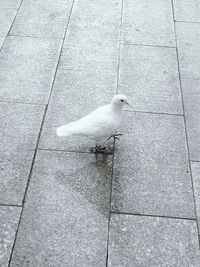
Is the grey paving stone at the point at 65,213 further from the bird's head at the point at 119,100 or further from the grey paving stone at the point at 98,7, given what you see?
the grey paving stone at the point at 98,7

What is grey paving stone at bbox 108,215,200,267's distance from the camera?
3879 millimetres

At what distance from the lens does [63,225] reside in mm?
4137

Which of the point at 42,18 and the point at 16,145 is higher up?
the point at 42,18

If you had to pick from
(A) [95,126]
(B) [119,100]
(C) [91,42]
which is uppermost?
(B) [119,100]

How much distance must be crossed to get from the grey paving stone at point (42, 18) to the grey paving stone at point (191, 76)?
2174mm

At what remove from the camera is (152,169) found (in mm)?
4750

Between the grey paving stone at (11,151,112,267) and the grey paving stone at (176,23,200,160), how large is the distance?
1262 millimetres

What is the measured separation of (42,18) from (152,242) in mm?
4897

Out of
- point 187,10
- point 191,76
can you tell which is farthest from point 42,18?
point 191,76

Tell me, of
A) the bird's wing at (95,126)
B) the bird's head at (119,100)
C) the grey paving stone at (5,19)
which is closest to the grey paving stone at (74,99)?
the bird's wing at (95,126)

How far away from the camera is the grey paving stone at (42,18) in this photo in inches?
273

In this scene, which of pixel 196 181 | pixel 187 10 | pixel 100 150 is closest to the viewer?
pixel 196 181

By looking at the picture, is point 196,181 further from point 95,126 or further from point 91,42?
point 91,42

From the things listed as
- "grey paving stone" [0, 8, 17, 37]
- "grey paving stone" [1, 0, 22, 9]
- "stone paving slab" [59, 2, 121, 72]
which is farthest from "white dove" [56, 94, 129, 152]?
"grey paving stone" [1, 0, 22, 9]
